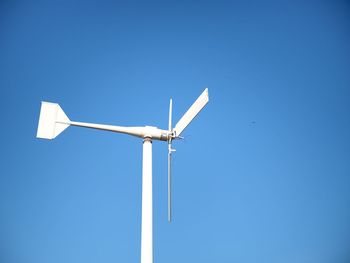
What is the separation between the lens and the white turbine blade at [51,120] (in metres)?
12.9

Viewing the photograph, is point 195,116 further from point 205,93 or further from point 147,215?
point 147,215

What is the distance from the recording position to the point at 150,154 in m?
12.3

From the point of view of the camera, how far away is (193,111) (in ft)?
43.3

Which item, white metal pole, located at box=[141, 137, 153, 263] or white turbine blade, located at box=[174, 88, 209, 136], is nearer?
white metal pole, located at box=[141, 137, 153, 263]

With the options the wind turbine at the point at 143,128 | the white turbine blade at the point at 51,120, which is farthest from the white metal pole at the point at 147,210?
the white turbine blade at the point at 51,120

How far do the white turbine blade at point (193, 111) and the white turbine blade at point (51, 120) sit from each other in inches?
185

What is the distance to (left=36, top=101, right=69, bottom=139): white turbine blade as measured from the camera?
12.9 meters

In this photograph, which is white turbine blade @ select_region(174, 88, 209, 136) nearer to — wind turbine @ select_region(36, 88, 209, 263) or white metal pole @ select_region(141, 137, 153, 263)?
wind turbine @ select_region(36, 88, 209, 263)

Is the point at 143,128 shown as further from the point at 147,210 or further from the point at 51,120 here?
the point at 51,120

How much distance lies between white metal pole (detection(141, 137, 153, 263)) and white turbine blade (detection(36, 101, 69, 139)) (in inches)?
143

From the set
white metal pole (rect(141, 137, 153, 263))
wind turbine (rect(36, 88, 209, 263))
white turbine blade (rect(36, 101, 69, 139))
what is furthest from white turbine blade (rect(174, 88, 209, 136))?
white turbine blade (rect(36, 101, 69, 139))

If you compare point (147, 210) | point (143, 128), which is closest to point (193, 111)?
point (143, 128)

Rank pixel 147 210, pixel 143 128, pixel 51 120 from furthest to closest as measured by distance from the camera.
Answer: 1. pixel 51 120
2. pixel 143 128
3. pixel 147 210

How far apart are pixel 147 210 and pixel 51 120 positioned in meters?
5.50
